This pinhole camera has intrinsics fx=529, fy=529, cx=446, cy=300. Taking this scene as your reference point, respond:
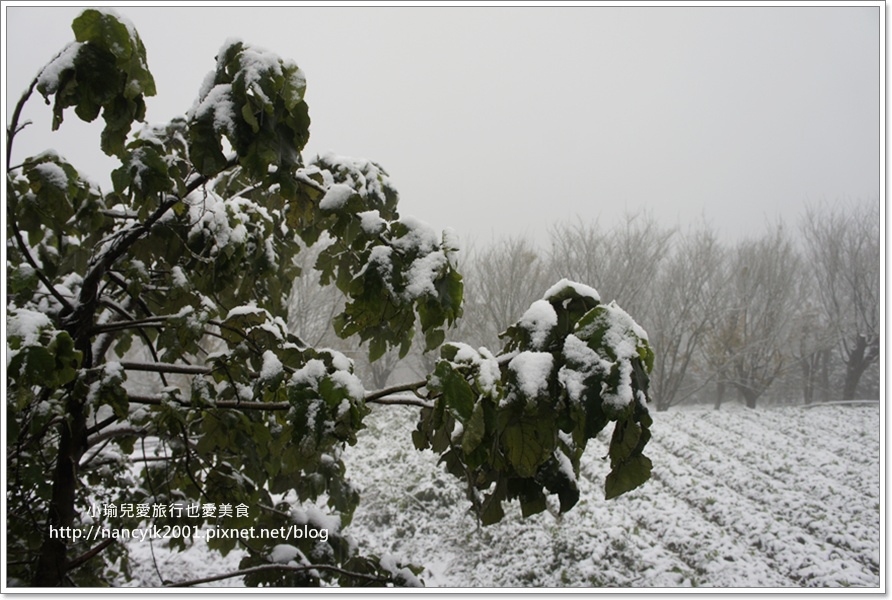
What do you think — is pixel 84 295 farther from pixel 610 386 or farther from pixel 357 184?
pixel 610 386

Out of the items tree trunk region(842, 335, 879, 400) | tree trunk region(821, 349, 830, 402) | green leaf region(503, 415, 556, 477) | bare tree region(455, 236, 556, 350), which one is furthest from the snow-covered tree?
tree trunk region(821, 349, 830, 402)

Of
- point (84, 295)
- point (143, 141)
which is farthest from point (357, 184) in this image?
point (84, 295)

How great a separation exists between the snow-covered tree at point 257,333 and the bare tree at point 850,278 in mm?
16510

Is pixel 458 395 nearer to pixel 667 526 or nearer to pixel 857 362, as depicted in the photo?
pixel 667 526

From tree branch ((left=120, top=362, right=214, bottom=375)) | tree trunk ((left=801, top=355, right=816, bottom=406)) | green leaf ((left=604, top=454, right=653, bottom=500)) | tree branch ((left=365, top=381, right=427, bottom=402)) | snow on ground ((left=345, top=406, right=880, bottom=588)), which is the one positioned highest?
tree branch ((left=120, top=362, right=214, bottom=375))

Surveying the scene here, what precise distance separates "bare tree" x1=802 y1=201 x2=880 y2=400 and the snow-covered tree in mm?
16510

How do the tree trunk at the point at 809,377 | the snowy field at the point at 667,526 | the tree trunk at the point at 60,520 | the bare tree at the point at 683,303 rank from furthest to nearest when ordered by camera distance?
the tree trunk at the point at 809,377
the bare tree at the point at 683,303
the snowy field at the point at 667,526
the tree trunk at the point at 60,520

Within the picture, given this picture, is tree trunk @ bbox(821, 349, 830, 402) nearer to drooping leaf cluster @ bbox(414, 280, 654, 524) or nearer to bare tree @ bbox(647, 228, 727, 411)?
bare tree @ bbox(647, 228, 727, 411)

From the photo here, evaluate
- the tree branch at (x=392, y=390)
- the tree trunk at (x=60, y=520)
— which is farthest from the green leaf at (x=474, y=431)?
the tree trunk at (x=60, y=520)

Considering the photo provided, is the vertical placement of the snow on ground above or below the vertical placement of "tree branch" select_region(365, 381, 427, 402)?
below

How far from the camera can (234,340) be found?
1.39 m

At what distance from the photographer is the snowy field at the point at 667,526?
16.6 ft

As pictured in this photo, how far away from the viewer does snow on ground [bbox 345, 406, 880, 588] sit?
5168 millimetres

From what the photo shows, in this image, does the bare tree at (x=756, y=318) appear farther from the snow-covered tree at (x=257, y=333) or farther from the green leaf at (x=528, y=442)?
the green leaf at (x=528, y=442)
